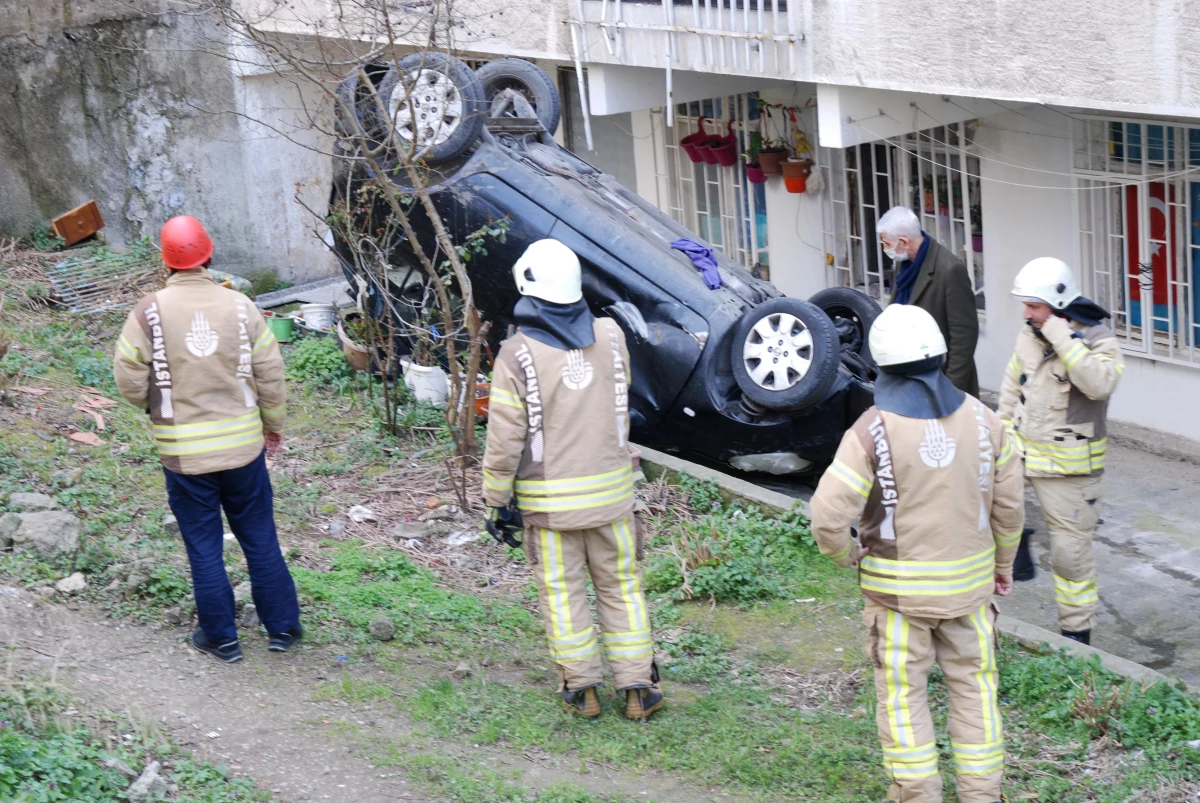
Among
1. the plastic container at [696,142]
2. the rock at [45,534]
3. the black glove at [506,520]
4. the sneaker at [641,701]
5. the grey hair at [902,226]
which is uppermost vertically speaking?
the plastic container at [696,142]

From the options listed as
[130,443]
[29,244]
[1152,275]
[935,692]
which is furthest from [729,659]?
[29,244]

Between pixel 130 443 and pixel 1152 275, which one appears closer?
pixel 130 443

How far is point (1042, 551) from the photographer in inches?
274

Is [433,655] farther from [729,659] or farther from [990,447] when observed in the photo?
[990,447]

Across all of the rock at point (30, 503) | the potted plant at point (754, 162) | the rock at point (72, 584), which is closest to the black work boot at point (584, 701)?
the rock at point (72, 584)

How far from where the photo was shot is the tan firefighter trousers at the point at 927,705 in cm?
389

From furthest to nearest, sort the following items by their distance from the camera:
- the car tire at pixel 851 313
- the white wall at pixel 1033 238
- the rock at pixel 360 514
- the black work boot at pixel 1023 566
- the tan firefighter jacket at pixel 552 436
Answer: the white wall at pixel 1033 238 < the car tire at pixel 851 313 < the rock at pixel 360 514 < the black work boot at pixel 1023 566 < the tan firefighter jacket at pixel 552 436

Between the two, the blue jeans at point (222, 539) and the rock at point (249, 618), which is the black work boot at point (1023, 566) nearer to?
the blue jeans at point (222, 539)

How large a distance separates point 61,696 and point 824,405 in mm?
4182

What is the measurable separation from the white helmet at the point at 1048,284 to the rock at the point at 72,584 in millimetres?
4056

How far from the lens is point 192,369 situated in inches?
188

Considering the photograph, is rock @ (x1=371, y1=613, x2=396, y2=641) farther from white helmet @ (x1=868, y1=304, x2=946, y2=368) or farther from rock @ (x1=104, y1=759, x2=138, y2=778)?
white helmet @ (x1=868, y1=304, x2=946, y2=368)

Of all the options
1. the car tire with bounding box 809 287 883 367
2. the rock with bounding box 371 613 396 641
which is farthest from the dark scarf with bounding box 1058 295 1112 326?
the rock with bounding box 371 613 396 641

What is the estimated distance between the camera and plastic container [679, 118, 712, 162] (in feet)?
38.8
